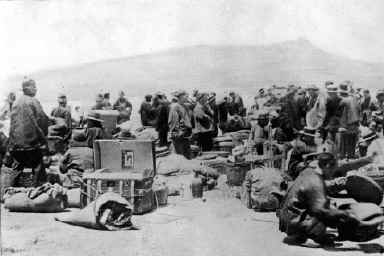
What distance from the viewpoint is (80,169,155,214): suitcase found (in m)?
7.36

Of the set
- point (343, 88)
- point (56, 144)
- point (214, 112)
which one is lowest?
point (56, 144)

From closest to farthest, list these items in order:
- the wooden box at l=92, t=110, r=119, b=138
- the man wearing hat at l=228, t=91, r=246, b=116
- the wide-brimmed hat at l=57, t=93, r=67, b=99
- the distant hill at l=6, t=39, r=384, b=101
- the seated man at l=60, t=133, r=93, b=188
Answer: the seated man at l=60, t=133, r=93, b=188
the distant hill at l=6, t=39, r=384, b=101
the wooden box at l=92, t=110, r=119, b=138
the wide-brimmed hat at l=57, t=93, r=67, b=99
the man wearing hat at l=228, t=91, r=246, b=116

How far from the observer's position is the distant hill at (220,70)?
8352mm

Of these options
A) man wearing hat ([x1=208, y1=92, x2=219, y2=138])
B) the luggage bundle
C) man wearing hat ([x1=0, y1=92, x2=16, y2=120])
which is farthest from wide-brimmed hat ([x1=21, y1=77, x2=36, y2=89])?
the luggage bundle

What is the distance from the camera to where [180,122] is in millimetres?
9484

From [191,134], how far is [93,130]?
82.7 inches

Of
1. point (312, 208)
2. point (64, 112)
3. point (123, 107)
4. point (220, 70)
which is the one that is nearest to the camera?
point (312, 208)

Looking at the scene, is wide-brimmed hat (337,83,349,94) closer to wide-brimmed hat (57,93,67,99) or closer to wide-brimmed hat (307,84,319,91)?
wide-brimmed hat (307,84,319,91)

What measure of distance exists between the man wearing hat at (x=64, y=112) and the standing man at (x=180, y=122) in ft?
5.47

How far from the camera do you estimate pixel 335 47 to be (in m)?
8.43

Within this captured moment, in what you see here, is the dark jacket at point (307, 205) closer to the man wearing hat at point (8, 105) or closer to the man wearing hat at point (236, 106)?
the man wearing hat at point (236, 106)

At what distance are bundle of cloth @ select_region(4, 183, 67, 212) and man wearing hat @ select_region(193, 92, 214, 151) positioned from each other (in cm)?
308

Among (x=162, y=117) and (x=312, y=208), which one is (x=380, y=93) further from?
(x=312, y=208)

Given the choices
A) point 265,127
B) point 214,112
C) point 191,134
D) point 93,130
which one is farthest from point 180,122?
point 93,130
